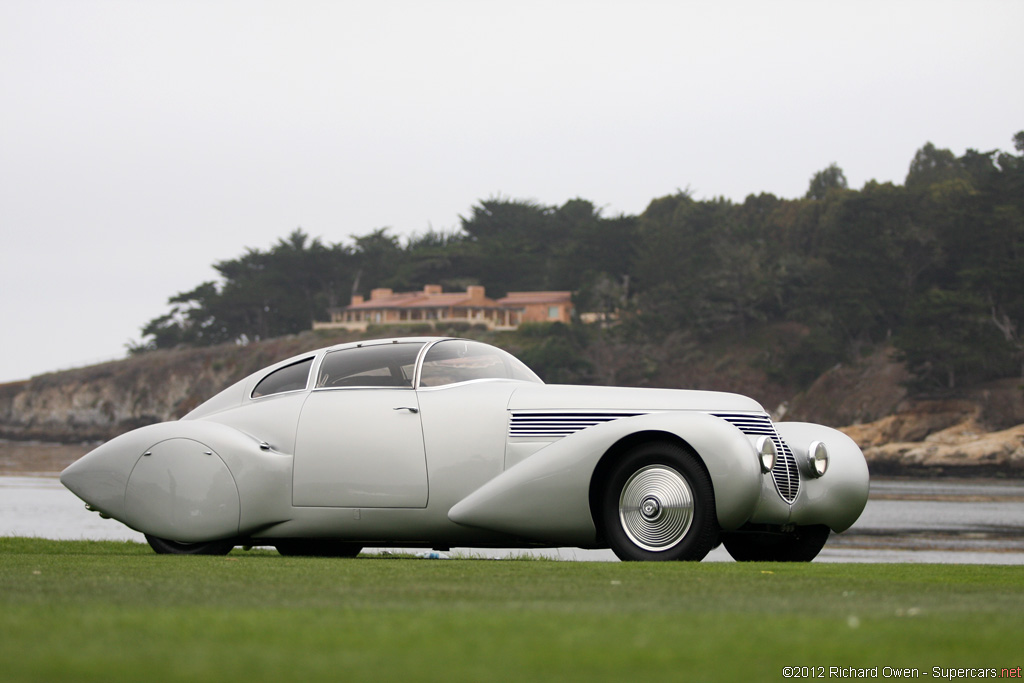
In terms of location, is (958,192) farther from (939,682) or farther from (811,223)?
(939,682)

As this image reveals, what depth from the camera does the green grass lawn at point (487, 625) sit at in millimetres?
3344

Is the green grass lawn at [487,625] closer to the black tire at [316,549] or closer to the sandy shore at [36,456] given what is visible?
the black tire at [316,549]

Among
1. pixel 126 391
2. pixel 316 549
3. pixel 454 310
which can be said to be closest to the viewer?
pixel 316 549

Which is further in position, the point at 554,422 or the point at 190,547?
the point at 190,547

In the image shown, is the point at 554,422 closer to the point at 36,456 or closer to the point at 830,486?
the point at 830,486

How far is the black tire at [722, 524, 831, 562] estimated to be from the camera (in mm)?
9953

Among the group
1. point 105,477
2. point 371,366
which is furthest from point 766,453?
point 105,477

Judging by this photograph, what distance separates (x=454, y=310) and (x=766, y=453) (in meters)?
101

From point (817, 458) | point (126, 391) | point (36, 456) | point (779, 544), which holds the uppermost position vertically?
point (817, 458)

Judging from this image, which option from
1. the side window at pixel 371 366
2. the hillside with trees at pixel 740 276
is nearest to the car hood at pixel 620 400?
the side window at pixel 371 366

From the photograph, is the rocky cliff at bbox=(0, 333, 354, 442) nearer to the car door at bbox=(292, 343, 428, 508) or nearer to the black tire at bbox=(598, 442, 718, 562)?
the car door at bbox=(292, 343, 428, 508)

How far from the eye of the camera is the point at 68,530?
1218 inches

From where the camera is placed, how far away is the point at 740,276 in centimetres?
9169

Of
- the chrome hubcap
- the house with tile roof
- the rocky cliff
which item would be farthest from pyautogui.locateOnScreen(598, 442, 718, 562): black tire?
the rocky cliff
